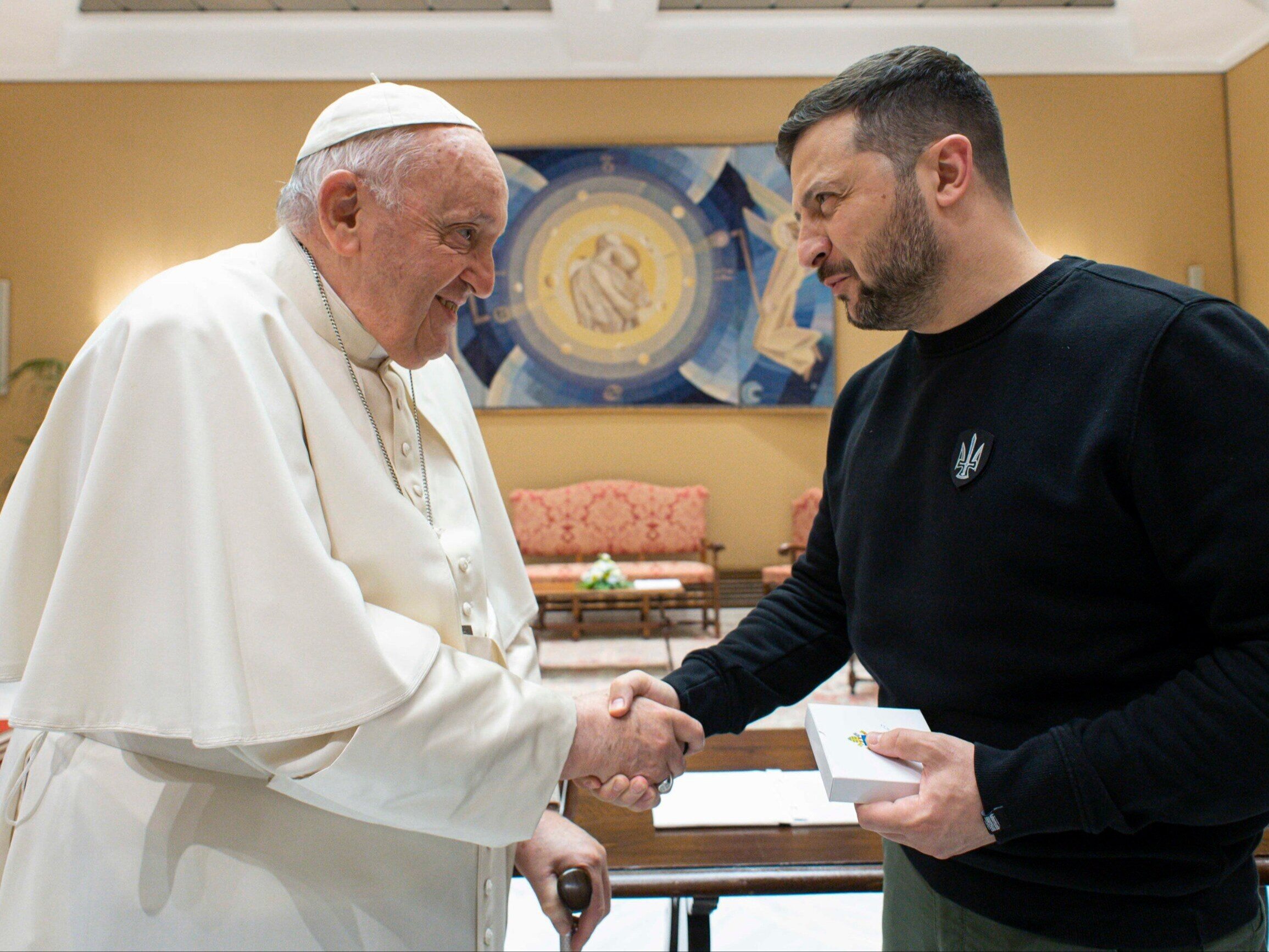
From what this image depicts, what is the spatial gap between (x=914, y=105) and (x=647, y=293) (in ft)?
22.8

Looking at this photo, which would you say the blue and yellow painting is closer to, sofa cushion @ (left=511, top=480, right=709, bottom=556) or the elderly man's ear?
sofa cushion @ (left=511, top=480, right=709, bottom=556)

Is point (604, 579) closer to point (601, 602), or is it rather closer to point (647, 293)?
point (601, 602)

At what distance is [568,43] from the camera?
782cm

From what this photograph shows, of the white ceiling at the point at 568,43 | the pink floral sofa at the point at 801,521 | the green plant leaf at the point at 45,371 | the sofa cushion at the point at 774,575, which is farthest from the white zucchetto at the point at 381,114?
the green plant leaf at the point at 45,371

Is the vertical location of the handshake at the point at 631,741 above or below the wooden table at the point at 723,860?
above

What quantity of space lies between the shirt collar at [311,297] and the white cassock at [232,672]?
0.09ft

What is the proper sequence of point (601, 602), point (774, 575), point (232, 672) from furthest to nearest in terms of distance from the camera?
1. point (601, 602)
2. point (774, 575)
3. point (232, 672)

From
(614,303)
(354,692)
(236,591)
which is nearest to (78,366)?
(236,591)

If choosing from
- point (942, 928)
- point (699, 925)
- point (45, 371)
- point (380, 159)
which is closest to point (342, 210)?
point (380, 159)

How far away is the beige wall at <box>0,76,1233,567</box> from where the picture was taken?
8.08 metres

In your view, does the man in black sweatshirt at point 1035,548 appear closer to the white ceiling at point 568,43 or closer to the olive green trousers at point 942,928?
the olive green trousers at point 942,928

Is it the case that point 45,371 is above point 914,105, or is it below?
above

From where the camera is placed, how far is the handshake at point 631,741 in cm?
140

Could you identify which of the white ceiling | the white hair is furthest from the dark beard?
the white ceiling
